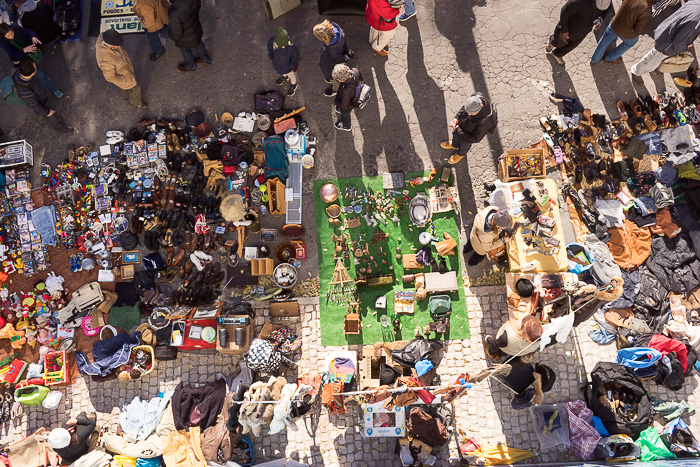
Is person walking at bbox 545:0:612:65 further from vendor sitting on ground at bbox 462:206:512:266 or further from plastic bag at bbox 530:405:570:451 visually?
plastic bag at bbox 530:405:570:451

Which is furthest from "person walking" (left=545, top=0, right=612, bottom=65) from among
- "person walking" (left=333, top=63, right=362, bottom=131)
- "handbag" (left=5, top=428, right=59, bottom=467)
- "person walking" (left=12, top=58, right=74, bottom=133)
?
"handbag" (left=5, top=428, right=59, bottom=467)

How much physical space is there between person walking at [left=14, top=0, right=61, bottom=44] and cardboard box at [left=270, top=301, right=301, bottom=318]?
886cm

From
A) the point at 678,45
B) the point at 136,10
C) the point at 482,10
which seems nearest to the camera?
the point at 678,45

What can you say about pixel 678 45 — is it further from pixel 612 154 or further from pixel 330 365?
pixel 330 365

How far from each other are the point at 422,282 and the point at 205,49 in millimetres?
7776

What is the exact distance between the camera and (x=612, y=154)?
11422mm

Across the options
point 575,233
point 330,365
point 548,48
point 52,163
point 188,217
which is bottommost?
point 330,365

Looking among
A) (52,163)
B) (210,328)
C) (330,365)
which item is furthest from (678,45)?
(52,163)

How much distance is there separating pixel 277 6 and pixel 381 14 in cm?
309

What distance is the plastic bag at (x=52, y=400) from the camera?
419 inches

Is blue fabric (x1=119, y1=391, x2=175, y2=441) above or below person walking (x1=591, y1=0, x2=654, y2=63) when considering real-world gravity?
below

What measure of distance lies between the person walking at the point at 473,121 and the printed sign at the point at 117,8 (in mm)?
8873

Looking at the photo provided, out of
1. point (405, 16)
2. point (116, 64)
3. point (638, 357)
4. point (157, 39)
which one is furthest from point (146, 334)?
point (638, 357)

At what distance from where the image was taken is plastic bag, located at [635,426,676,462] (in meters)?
10.1
